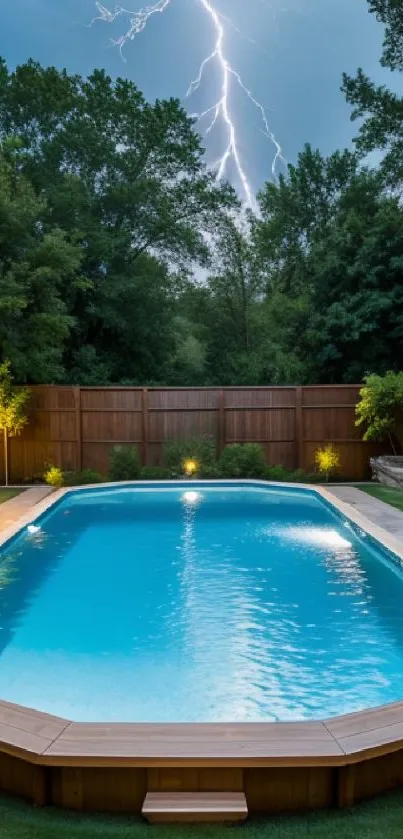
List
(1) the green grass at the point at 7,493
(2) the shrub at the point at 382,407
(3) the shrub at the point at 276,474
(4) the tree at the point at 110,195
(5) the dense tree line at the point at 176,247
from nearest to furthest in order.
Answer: (1) the green grass at the point at 7,493 < (2) the shrub at the point at 382,407 < (3) the shrub at the point at 276,474 < (5) the dense tree line at the point at 176,247 < (4) the tree at the point at 110,195

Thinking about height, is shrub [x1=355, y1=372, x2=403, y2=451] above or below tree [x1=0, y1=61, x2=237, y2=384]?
below

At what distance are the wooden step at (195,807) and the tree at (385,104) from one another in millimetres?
18435

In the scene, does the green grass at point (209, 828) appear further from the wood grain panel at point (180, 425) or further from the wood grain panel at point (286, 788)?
the wood grain panel at point (180, 425)

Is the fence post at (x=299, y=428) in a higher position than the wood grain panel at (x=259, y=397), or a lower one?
lower

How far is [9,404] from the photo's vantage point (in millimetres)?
12805

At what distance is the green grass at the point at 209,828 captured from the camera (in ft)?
8.16

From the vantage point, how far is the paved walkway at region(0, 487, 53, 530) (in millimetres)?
8961

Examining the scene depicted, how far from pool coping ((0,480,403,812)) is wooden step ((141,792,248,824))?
12 cm

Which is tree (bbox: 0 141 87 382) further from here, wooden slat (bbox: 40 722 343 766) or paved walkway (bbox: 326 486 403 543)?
wooden slat (bbox: 40 722 343 766)

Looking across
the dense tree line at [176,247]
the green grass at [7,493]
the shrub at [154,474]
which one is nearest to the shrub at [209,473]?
the shrub at [154,474]

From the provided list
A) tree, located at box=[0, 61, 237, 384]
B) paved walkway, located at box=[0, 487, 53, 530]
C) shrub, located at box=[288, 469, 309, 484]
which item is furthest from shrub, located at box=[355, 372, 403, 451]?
tree, located at box=[0, 61, 237, 384]

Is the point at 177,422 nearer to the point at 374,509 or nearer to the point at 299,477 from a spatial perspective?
the point at 299,477

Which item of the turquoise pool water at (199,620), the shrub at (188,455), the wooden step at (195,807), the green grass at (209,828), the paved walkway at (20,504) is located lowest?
the turquoise pool water at (199,620)

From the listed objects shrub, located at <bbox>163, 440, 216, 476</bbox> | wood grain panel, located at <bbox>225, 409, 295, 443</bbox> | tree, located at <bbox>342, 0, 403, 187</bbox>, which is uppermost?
tree, located at <bbox>342, 0, 403, 187</bbox>
